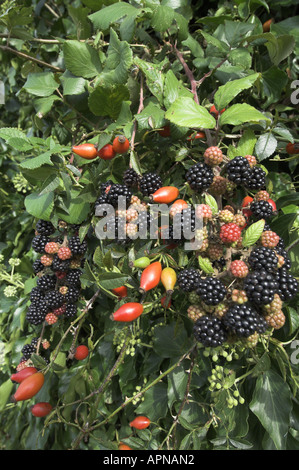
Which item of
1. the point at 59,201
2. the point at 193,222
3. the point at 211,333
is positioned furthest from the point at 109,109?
the point at 211,333

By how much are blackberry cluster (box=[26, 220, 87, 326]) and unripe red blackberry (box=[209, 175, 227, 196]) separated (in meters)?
0.40

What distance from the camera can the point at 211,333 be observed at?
1.90 feet

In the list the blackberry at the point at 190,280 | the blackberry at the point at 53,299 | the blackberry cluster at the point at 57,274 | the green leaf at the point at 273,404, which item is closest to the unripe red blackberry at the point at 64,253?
the blackberry cluster at the point at 57,274

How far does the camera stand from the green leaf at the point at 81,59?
35.1 inches

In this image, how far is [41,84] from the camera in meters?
1.03

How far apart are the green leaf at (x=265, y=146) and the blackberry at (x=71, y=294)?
0.62 meters

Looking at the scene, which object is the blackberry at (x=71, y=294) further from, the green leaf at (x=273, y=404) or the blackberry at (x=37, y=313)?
the green leaf at (x=273, y=404)

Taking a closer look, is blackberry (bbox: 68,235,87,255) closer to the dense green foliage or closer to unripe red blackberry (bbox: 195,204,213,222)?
the dense green foliage

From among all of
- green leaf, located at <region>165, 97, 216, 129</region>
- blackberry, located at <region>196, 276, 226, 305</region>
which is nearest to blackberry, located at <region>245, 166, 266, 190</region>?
green leaf, located at <region>165, 97, 216, 129</region>

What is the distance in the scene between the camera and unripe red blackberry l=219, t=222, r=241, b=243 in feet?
1.95

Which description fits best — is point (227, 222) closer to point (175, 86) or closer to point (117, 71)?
point (175, 86)

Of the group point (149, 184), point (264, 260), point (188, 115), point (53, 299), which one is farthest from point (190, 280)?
point (53, 299)

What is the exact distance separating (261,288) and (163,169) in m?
0.52

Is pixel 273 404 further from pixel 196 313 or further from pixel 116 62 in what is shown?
pixel 116 62
